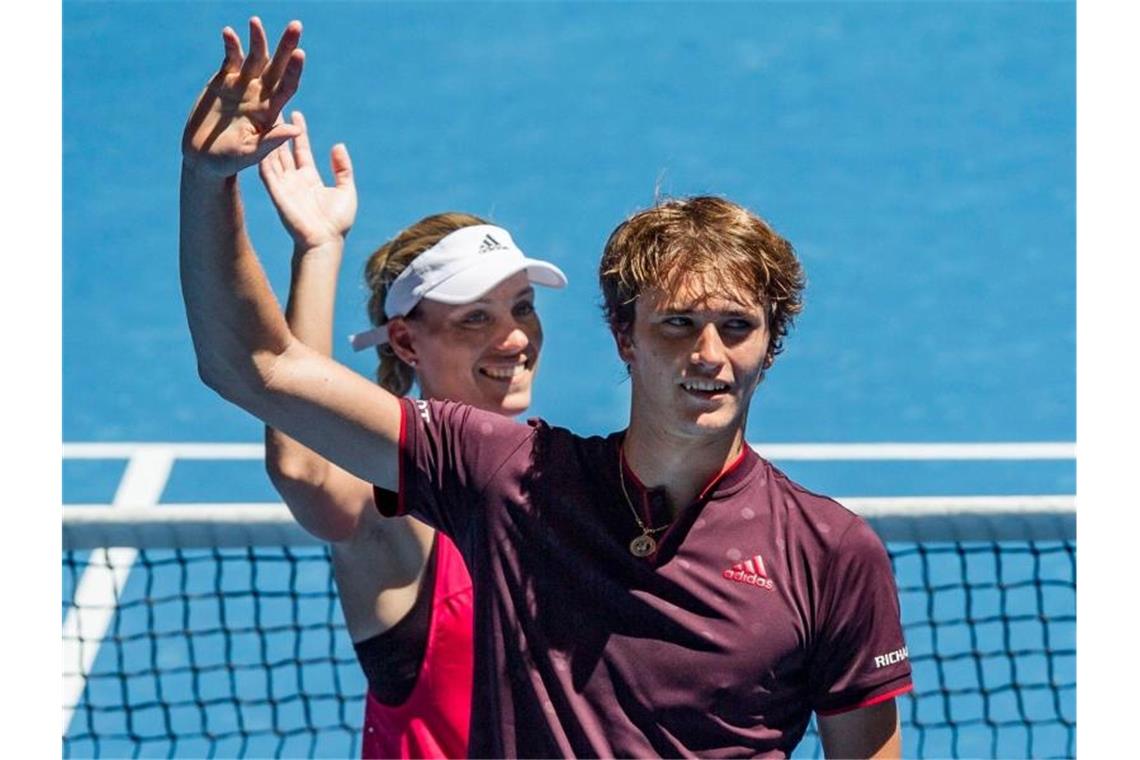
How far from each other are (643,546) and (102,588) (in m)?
5.65

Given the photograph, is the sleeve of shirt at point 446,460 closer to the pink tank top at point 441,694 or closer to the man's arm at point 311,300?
the man's arm at point 311,300

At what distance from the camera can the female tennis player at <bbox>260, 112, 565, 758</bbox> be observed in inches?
169

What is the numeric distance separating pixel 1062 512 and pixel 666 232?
207 cm

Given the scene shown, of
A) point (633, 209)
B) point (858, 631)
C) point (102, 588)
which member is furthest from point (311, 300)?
point (633, 209)

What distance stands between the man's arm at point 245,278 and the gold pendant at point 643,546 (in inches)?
19.7

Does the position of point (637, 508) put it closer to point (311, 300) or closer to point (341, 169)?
point (311, 300)

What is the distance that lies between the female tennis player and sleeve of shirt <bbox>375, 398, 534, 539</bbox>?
65 centimetres

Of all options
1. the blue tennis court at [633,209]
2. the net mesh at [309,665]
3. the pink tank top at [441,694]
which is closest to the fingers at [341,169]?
the pink tank top at [441,694]

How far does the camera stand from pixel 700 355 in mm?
3346

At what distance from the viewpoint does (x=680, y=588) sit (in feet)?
11.2

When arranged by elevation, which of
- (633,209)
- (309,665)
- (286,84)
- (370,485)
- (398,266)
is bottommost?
(309,665)

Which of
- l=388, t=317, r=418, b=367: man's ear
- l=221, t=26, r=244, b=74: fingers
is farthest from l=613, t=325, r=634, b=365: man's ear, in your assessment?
l=388, t=317, r=418, b=367: man's ear

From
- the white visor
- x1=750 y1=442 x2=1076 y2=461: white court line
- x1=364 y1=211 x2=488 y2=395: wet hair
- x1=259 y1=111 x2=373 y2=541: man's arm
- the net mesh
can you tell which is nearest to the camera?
x1=259 y1=111 x2=373 y2=541: man's arm

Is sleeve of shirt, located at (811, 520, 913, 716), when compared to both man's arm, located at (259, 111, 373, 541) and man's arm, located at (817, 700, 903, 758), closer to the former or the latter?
man's arm, located at (817, 700, 903, 758)
